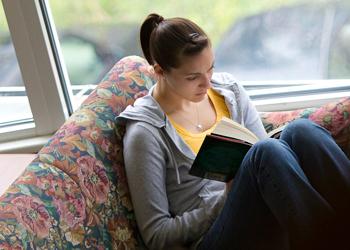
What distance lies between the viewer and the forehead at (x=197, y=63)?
135 centimetres

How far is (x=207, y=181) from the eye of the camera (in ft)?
4.75

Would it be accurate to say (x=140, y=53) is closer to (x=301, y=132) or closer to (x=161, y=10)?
(x=161, y=10)

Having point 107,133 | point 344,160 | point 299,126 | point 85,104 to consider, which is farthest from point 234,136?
point 85,104

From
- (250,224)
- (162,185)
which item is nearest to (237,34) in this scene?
(162,185)

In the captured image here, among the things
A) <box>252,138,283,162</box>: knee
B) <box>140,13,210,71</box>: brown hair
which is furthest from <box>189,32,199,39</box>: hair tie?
<box>252,138,283,162</box>: knee

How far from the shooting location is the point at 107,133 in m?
1.46

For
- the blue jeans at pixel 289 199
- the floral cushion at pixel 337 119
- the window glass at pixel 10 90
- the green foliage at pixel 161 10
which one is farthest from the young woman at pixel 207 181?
the window glass at pixel 10 90

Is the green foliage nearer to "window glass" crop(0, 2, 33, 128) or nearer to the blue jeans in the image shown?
"window glass" crop(0, 2, 33, 128)

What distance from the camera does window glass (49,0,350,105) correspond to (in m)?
1.87

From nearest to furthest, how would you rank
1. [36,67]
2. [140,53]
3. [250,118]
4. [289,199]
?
[289,199]
[250,118]
[36,67]
[140,53]

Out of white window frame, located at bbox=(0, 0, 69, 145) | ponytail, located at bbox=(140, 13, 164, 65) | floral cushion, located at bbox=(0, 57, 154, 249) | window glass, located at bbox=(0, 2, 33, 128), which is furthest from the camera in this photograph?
window glass, located at bbox=(0, 2, 33, 128)

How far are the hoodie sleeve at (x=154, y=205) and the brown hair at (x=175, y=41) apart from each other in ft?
0.68

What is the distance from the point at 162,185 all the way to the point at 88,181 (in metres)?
0.20

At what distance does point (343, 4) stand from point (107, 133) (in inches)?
41.3
